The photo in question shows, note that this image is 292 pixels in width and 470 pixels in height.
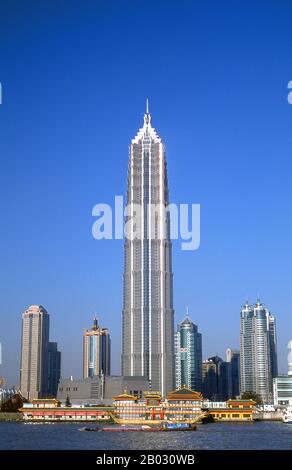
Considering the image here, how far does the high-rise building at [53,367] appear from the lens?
169750mm

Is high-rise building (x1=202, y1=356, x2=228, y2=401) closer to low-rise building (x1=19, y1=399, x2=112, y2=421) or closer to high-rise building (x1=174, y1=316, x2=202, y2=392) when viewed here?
high-rise building (x1=174, y1=316, x2=202, y2=392)

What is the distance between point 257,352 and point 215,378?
17.2m

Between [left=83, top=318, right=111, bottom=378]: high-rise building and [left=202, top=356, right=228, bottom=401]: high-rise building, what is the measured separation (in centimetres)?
2453

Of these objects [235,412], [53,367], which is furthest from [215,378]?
[235,412]

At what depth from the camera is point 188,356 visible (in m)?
160

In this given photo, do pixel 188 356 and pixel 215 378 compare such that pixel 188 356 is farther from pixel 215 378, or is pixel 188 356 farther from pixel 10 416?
pixel 10 416

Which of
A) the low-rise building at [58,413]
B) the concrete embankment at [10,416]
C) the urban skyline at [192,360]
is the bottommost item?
the concrete embankment at [10,416]

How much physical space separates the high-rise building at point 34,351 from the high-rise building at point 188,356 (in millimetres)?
33390

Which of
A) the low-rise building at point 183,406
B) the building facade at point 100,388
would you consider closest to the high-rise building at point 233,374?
the building facade at point 100,388

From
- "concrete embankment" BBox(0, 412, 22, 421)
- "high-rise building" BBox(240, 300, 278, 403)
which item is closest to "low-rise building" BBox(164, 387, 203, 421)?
"concrete embankment" BBox(0, 412, 22, 421)

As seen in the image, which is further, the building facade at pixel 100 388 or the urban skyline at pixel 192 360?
the urban skyline at pixel 192 360

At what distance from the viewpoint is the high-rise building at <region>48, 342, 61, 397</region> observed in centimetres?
16975

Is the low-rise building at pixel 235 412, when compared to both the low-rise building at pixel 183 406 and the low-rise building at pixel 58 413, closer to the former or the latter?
the low-rise building at pixel 183 406
